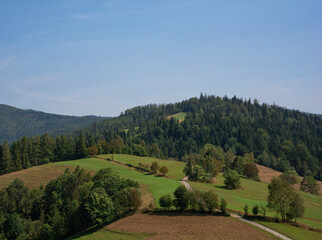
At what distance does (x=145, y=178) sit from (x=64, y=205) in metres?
33.4

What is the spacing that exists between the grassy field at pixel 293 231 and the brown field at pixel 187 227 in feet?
13.2

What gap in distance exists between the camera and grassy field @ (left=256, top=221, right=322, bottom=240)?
4269cm

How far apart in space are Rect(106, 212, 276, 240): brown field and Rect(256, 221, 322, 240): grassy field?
402cm

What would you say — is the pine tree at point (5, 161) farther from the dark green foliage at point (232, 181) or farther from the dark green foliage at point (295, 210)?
the dark green foliage at point (295, 210)

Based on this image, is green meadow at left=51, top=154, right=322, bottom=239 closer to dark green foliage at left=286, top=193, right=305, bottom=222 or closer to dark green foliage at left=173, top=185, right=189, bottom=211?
dark green foliage at left=286, top=193, right=305, bottom=222

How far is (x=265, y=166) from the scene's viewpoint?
174625 mm

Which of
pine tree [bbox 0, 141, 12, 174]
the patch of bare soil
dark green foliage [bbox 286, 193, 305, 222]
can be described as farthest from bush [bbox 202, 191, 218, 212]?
pine tree [bbox 0, 141, 12, 174]

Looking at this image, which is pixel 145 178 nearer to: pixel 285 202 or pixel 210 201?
pixel 210 201

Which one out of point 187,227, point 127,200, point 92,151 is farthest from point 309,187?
point 92,151

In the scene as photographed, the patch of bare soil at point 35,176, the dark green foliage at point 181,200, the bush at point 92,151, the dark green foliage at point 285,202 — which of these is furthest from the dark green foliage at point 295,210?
the bush at point 92,151

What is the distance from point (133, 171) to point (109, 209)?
50826mm

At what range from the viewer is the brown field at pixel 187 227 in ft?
142

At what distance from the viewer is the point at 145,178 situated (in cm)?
9462

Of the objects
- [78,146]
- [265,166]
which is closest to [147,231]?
[78,146]
